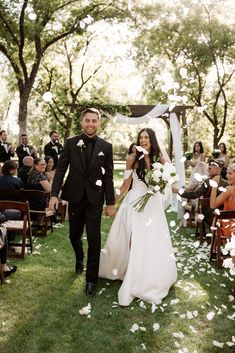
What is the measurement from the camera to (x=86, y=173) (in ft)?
17.3

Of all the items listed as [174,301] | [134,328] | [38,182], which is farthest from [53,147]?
[134,328]

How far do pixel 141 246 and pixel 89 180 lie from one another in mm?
1079

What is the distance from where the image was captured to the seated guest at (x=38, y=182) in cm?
851

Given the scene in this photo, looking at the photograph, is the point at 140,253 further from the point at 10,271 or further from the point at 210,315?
the point at 10,271

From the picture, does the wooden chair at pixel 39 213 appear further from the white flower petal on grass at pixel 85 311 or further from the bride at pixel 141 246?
the white flower petal on grass at pixel 85 311

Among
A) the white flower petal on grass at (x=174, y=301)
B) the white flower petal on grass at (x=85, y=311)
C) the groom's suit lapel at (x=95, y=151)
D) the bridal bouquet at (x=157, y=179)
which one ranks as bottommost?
the white flower petal on grass at (x=174, y=301)

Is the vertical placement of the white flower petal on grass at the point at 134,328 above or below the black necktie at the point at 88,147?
below

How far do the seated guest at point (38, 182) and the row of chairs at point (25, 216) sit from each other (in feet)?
0.25

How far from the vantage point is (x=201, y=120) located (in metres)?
37.7

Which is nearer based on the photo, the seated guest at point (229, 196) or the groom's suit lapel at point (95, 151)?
the groom's suit lapel at point (95, 151)

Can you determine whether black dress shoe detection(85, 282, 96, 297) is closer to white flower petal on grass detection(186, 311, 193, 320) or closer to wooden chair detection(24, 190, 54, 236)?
white flower petal on grass detection(186, 311, 193, 320)

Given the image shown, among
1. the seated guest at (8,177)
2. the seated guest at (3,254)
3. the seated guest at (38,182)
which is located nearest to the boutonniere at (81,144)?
the seated guest at (3,254)

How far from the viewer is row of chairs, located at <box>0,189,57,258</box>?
261 inches

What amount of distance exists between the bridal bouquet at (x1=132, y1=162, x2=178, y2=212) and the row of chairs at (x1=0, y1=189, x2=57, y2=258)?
85.7 inches
